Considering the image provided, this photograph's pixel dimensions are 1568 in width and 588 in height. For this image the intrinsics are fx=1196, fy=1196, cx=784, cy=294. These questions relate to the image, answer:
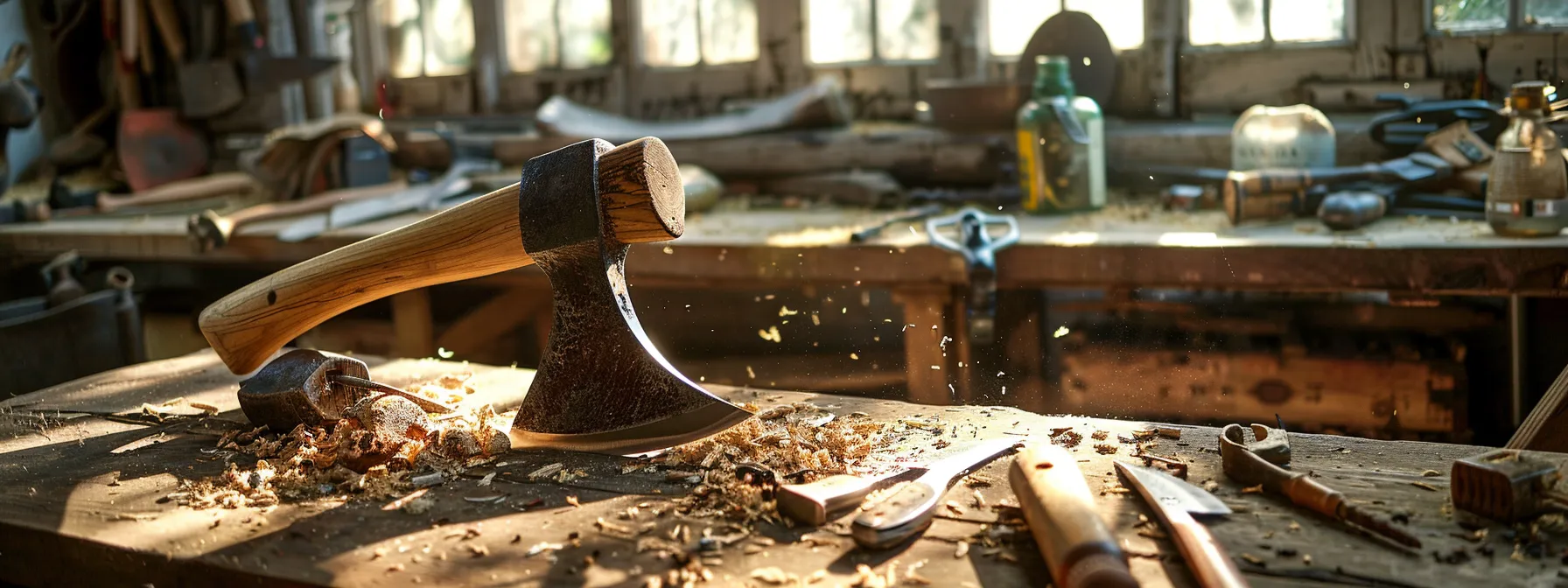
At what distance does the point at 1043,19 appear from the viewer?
4500 mm

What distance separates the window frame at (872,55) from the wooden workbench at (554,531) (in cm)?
314

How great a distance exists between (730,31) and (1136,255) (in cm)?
264

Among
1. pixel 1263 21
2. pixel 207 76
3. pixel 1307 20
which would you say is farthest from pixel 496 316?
pixel 1307 20

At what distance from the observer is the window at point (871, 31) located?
4.77 meters

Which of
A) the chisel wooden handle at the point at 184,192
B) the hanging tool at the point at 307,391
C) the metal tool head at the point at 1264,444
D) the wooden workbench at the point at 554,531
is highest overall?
the chisel wooden handle at the point at 184,192

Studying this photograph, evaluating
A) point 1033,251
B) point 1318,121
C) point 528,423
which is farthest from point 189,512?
point 1318,121

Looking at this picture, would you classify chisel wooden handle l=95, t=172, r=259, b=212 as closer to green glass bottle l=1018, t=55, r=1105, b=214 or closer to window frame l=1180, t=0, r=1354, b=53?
green glass bottle l=1018, t=55, r=1105, b=214

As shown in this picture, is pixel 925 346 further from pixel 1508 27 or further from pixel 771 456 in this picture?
pixel 1508 27

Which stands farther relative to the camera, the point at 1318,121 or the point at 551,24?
the point at 551,24

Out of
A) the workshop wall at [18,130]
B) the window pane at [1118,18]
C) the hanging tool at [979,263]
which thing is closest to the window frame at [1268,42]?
the window pane at [1118,18]

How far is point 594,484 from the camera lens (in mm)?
1511

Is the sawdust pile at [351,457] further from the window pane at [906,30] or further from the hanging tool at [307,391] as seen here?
the window pane at [906,30]

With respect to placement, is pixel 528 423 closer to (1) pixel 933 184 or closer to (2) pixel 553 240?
(2) pixel 553 240

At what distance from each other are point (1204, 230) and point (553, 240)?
2144mm
